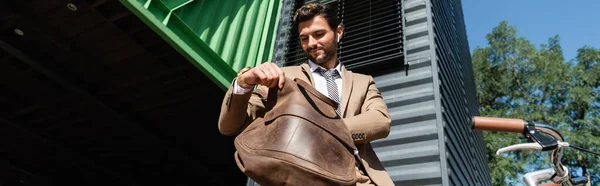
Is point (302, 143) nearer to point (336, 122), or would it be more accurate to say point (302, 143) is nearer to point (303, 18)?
point (336, 122)

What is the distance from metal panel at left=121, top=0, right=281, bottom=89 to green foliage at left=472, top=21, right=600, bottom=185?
13014mm

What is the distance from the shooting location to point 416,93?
166 inches

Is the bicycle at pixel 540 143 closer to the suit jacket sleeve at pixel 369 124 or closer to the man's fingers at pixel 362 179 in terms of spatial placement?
the suit jacket sleeve at pixel 369 124

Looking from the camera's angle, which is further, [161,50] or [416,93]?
[161,50]

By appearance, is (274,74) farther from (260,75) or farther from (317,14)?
(317,14)

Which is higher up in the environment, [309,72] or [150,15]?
[150,15]

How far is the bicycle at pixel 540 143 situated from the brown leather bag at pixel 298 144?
122 cm

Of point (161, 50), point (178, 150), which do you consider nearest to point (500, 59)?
point (178, 150)

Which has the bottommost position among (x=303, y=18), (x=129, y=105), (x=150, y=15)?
A: (x=303, y=18)

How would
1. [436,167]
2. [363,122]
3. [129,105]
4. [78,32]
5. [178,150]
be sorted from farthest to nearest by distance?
[178,150] < [129,105] < [78,32] < [436,167] < [363,122]

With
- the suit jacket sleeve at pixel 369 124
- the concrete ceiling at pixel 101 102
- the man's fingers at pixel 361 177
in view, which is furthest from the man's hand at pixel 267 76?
the concrete ceiling at pixel 101 102

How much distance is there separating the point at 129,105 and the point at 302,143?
522 centimetres

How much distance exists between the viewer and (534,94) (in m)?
18.6

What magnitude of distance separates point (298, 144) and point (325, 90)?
1.93 feet
